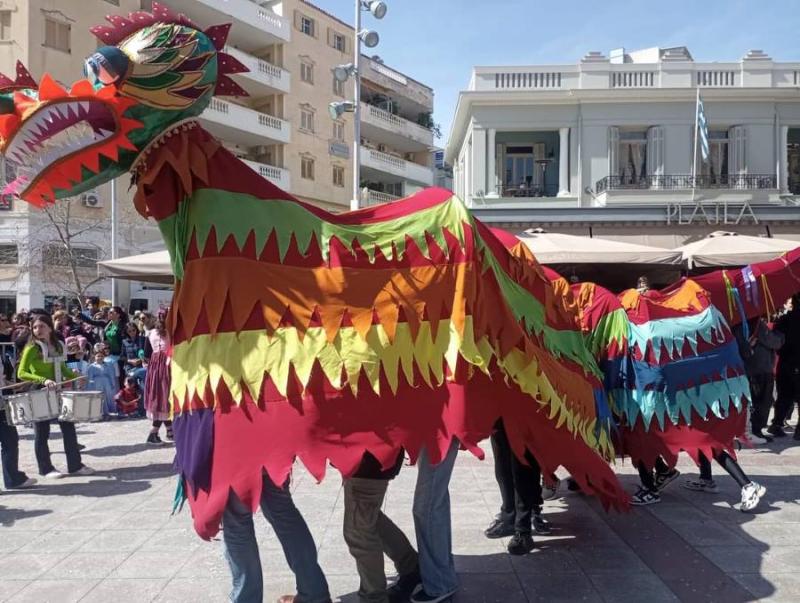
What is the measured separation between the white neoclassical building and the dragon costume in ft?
57.8

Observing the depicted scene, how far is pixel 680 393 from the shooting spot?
4820mm

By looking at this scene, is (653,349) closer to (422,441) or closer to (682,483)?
(682,483)

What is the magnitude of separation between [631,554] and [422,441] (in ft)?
6.83

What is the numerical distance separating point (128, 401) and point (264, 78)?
21.8 m

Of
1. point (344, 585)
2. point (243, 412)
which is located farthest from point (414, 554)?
point (243, 412)

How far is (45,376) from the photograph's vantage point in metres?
6.79

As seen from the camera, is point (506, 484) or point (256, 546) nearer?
point (256, 546)

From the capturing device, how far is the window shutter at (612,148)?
2092 cm

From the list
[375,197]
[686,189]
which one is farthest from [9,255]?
[686,189]

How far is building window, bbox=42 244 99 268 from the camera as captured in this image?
20859 mm

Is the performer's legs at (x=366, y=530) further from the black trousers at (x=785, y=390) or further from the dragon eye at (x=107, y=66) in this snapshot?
the black trousers at (x=785, y=390)

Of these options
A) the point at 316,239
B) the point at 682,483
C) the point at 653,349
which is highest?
the point at 316,239

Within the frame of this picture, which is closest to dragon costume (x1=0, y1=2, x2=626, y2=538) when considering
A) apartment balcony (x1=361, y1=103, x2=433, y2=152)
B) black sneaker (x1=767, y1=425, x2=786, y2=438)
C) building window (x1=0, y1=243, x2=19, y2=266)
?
black sneaker (x1=767, y1=425, x2=786, y2=438)

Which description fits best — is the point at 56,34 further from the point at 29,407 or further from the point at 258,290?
the point at 258,290
